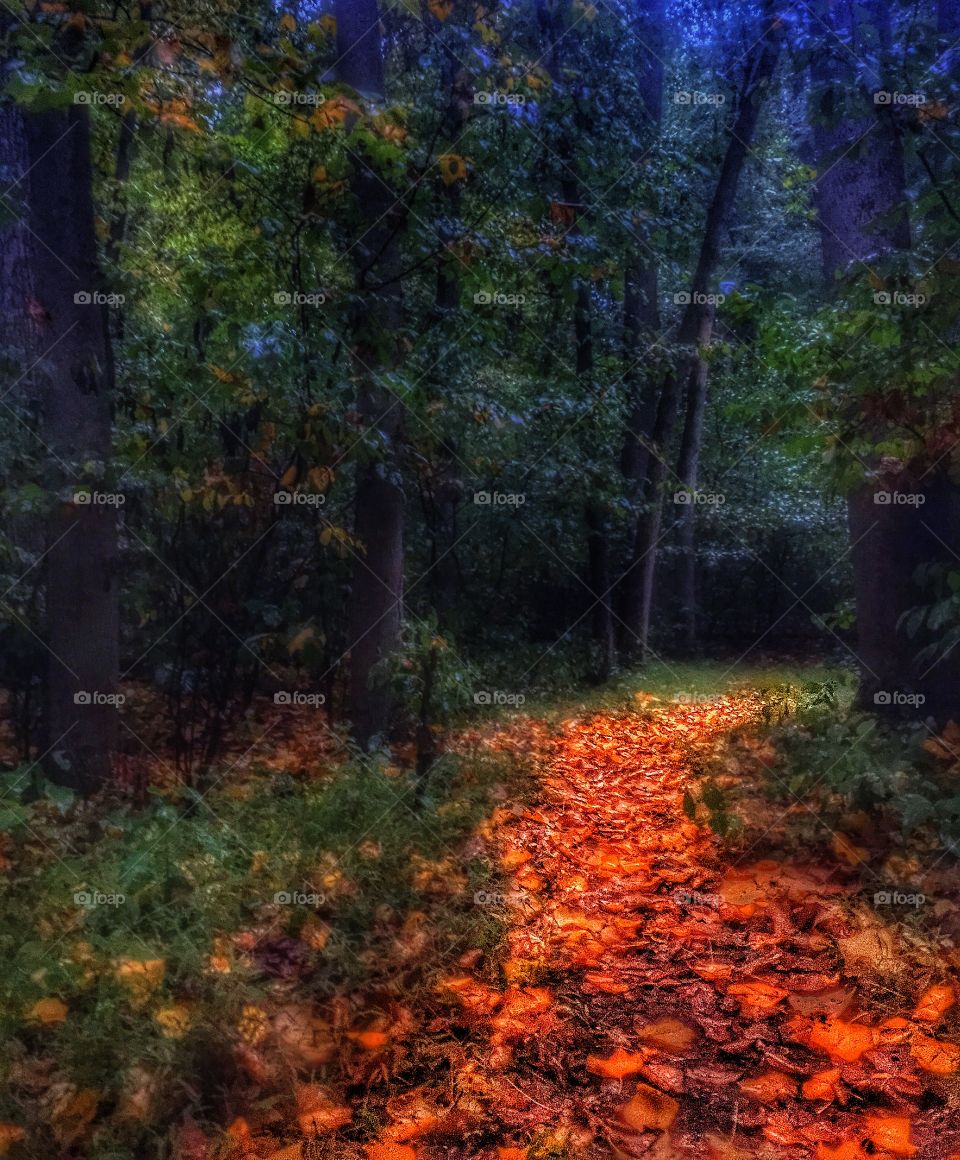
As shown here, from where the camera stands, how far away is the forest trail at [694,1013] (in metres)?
2.57

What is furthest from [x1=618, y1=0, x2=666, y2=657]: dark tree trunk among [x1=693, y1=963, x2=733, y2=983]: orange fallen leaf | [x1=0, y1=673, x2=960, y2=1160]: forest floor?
[x1=693, y1=963, x2=733, y2=983]: orange fallen leaf

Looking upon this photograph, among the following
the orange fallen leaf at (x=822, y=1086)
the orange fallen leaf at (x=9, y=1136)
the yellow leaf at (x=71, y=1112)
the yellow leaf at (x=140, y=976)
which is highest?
the yellow leaf at (x=140, y=976)

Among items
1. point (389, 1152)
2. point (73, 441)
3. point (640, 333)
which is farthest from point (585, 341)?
point (389, 1152)

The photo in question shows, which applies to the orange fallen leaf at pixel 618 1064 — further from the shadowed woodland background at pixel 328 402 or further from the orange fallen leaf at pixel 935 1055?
the orange fallen leaf at pixel 935 1055

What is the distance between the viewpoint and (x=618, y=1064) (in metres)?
2.88

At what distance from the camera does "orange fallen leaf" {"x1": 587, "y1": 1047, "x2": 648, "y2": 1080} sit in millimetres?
2842

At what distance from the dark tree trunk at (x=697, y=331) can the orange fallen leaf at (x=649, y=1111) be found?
8.12 m

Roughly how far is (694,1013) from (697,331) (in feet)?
29.9

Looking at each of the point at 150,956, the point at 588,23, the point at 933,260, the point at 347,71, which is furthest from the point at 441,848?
the point at 588,23

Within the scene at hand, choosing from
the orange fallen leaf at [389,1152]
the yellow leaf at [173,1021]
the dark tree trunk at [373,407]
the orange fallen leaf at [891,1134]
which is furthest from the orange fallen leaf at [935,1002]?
the dark tree trunk at [373,407]

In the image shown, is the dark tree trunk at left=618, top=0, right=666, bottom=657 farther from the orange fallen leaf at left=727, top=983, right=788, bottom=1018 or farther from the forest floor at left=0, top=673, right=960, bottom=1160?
the orange fallen leaf at left=727, top=983, right=788, bottom=1018

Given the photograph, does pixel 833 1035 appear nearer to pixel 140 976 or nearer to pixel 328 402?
pixel 140 976

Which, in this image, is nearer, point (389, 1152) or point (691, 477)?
point (389, 1152)

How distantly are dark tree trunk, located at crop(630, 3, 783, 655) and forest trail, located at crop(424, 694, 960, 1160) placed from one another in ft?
21.2
